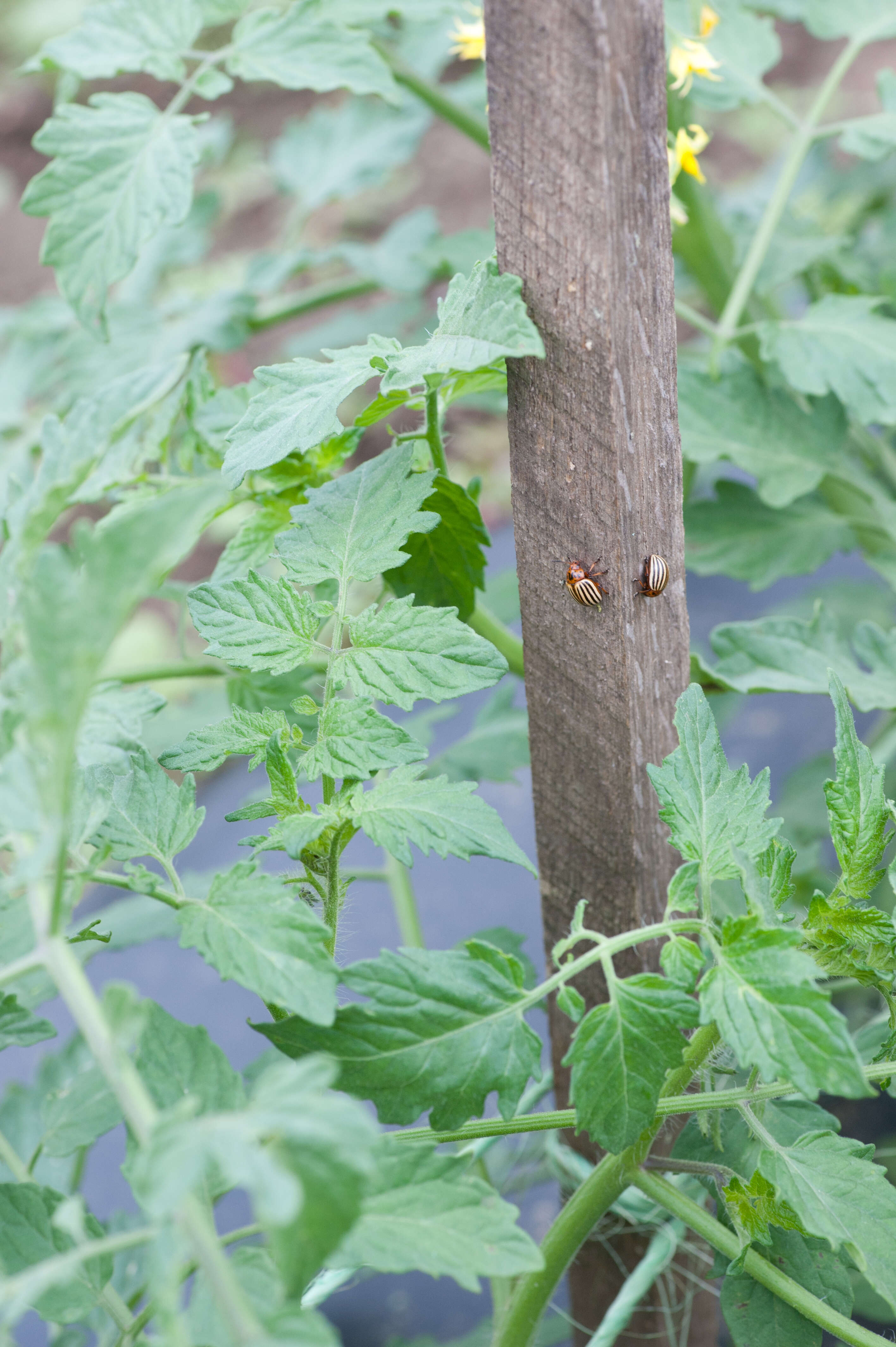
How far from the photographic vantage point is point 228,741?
2.30 ft

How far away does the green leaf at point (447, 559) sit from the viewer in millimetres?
783

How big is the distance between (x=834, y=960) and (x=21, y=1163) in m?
0.61

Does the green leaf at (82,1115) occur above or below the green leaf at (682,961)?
below

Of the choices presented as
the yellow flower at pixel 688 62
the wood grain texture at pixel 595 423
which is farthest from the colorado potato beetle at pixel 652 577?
the yellow flower at pixel 688 62

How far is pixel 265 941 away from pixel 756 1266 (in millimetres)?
377

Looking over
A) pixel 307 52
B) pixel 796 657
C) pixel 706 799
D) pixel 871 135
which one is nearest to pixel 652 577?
pixel 706 799

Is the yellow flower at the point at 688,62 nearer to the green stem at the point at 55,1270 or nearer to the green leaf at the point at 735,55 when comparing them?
the green leaf at the point at 735,55

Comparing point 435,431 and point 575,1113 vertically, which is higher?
point 435,431

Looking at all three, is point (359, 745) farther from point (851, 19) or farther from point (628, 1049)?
point (851, 19)

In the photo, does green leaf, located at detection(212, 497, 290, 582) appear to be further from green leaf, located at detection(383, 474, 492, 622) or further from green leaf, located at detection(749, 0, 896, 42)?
green leaf, located at detection(749, 0, 896, 42)

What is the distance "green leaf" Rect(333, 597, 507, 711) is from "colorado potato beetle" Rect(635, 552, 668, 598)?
0.11 metres

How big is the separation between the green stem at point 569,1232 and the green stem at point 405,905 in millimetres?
396

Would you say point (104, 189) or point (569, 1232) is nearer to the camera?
point (569, 1232)

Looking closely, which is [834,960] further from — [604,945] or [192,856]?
[192,856]
